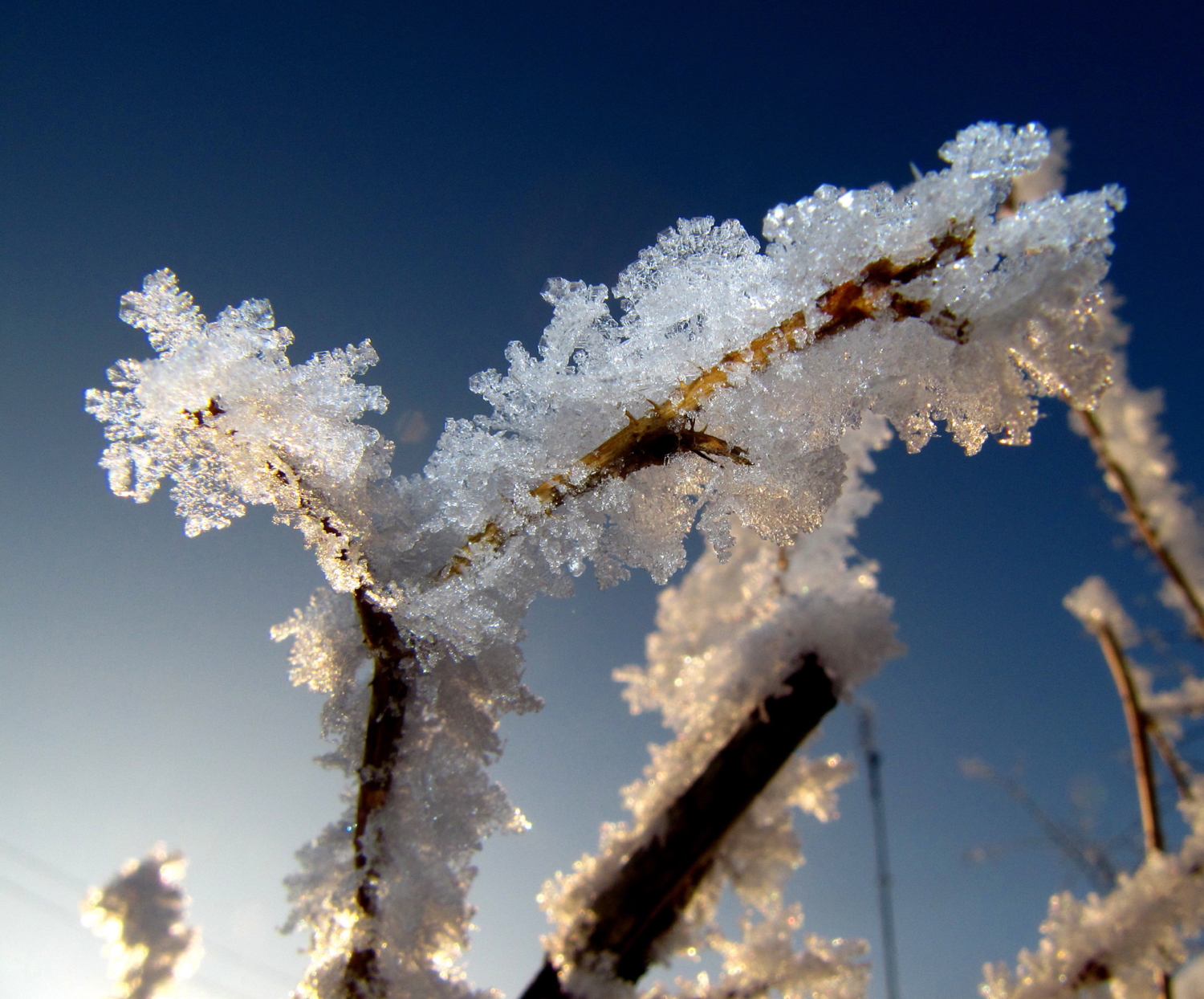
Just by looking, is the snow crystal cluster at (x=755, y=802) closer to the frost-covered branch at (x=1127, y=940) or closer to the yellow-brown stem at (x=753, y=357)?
the frost-covered branch at (x=1127, y=940)

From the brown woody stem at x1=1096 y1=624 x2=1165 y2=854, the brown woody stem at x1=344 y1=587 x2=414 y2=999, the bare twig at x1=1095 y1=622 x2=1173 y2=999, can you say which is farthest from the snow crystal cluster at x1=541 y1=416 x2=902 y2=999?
the brown woody stem at x1=1096 y1=624 x2=1165 y2=854

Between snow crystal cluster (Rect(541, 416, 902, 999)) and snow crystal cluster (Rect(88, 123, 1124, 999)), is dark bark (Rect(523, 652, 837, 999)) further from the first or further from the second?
snow crystal cluster (Rect(88, 123, 1124, 999))

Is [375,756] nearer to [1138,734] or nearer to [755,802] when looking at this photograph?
[755,802]

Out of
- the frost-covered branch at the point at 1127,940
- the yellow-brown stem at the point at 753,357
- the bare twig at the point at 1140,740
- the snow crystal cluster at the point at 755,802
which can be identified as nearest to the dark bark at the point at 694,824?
the snow crystal cluster at the point at 755,802


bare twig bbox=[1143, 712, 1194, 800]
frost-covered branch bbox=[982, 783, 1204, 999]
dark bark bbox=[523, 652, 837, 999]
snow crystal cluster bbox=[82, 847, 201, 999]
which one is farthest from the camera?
snow crystal cluster bbox=[82, 847, 201, 999]

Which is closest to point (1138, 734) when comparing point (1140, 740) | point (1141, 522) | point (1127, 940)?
point (1140, 740)
